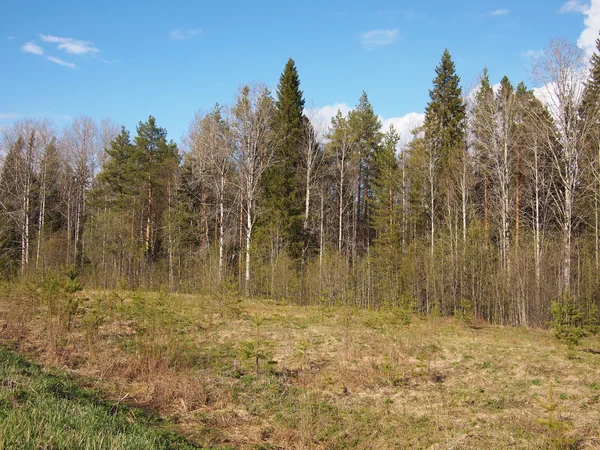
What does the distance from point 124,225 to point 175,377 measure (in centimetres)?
2542

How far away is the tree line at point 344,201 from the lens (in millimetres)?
17906

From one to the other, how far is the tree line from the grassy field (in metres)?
3.84

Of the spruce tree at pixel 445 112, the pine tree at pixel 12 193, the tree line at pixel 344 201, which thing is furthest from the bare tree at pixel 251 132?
the pine tree at pixel 12 193

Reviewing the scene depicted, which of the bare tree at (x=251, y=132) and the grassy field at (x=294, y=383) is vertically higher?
the bare tree at (x=251, y=132)

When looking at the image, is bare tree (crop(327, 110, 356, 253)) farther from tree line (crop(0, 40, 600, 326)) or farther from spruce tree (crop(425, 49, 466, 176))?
spruce tree (crop(425, 49, 466, 176))

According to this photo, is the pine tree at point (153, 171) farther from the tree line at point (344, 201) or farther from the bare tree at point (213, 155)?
the bare tree at point (213, 155)

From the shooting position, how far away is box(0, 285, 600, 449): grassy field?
5676 mm

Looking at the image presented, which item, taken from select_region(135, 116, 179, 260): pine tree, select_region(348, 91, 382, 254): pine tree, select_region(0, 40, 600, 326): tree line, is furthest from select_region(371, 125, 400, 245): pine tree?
select_region(135, 116, 179, 260): pine tree

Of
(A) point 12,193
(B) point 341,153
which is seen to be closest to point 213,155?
(B) point 341,153

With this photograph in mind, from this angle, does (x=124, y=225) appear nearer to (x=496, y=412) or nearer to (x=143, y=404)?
(x=143, y=404)

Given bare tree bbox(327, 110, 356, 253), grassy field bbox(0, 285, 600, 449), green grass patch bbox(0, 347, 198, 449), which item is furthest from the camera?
bare tree bbox(327, 110, 356, 253)

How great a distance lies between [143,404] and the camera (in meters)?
7.04

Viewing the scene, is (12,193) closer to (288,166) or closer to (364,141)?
(288,166)

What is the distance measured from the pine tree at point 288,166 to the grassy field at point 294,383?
1395 cm
